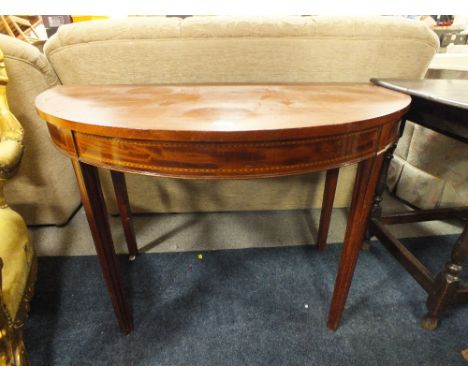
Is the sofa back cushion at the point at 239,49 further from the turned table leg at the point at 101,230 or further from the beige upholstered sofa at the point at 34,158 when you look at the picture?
the turned table leg at the point at 101,230

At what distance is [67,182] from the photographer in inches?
48.6

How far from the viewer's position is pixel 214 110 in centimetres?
50

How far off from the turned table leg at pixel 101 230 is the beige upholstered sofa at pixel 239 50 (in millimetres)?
474

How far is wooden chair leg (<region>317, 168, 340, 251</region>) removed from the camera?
3.17 ft

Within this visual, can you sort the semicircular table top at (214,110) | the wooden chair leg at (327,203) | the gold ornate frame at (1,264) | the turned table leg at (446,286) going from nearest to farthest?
the semicircular table top at (214,110)
the gold ornate frame at (1,264)
the turned table leg at (446,286)
the wooden chair leg at (327,203)

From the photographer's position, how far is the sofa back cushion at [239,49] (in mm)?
865

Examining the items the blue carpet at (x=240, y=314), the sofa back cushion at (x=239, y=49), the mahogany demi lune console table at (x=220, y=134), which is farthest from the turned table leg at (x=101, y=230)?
the sofa back cushion at (x=239, y=49)

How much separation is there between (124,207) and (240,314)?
502mm

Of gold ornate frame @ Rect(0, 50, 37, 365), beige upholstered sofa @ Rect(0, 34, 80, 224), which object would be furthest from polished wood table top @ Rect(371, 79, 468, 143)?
beige upholstered sofa @ Rect(0, 34, 80, 224)

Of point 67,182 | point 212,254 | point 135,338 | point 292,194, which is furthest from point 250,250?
point 67,182

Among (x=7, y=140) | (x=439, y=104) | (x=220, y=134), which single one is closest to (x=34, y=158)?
(x=7, y=140)

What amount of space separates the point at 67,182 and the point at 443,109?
1.33 meters

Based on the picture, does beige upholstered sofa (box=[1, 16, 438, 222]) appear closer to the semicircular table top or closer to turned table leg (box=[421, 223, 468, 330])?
the semicircular table top

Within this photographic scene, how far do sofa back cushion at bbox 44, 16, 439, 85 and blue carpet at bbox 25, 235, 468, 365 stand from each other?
2.06 feet
